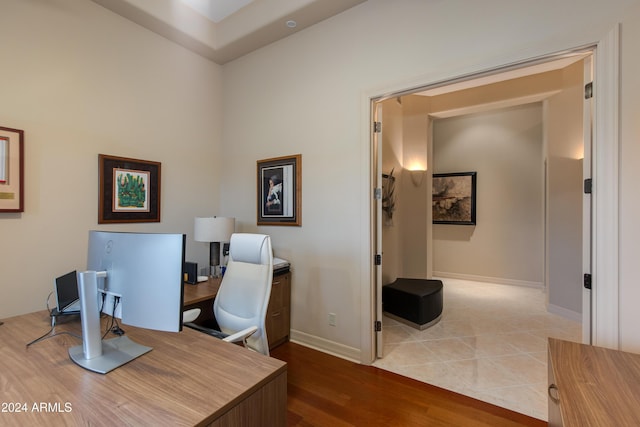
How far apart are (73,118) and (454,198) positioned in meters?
5.77

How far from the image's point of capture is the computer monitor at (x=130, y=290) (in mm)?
1048

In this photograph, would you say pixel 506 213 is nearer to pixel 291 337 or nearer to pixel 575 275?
pixel 575 275

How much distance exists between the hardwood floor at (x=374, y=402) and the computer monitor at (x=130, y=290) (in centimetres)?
127

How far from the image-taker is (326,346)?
2.79 metres

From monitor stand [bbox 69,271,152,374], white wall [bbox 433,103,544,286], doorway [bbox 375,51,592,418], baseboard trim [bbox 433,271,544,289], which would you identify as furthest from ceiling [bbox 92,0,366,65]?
baseboard trim [bbox 433,271,544,289]

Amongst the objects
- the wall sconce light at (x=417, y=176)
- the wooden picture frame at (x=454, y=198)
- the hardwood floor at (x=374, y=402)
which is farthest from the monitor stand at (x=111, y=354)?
the wooden picture frame at (x=454, y=198)

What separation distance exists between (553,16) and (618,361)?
77.0 inches

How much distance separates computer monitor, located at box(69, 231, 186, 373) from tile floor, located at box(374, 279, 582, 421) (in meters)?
2.08

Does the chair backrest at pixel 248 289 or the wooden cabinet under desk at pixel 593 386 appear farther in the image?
the chair backrest at pixel 248 289

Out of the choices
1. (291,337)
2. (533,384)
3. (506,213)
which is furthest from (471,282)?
(291,337)

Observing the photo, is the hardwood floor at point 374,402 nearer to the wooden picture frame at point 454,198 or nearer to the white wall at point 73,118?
the white wall at point 73,118

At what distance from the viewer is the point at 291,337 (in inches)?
120

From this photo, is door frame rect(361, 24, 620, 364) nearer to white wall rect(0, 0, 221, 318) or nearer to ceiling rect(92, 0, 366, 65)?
ceiling rect(92, 0, 366, 65)

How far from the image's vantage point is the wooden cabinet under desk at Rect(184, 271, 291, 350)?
270cm
